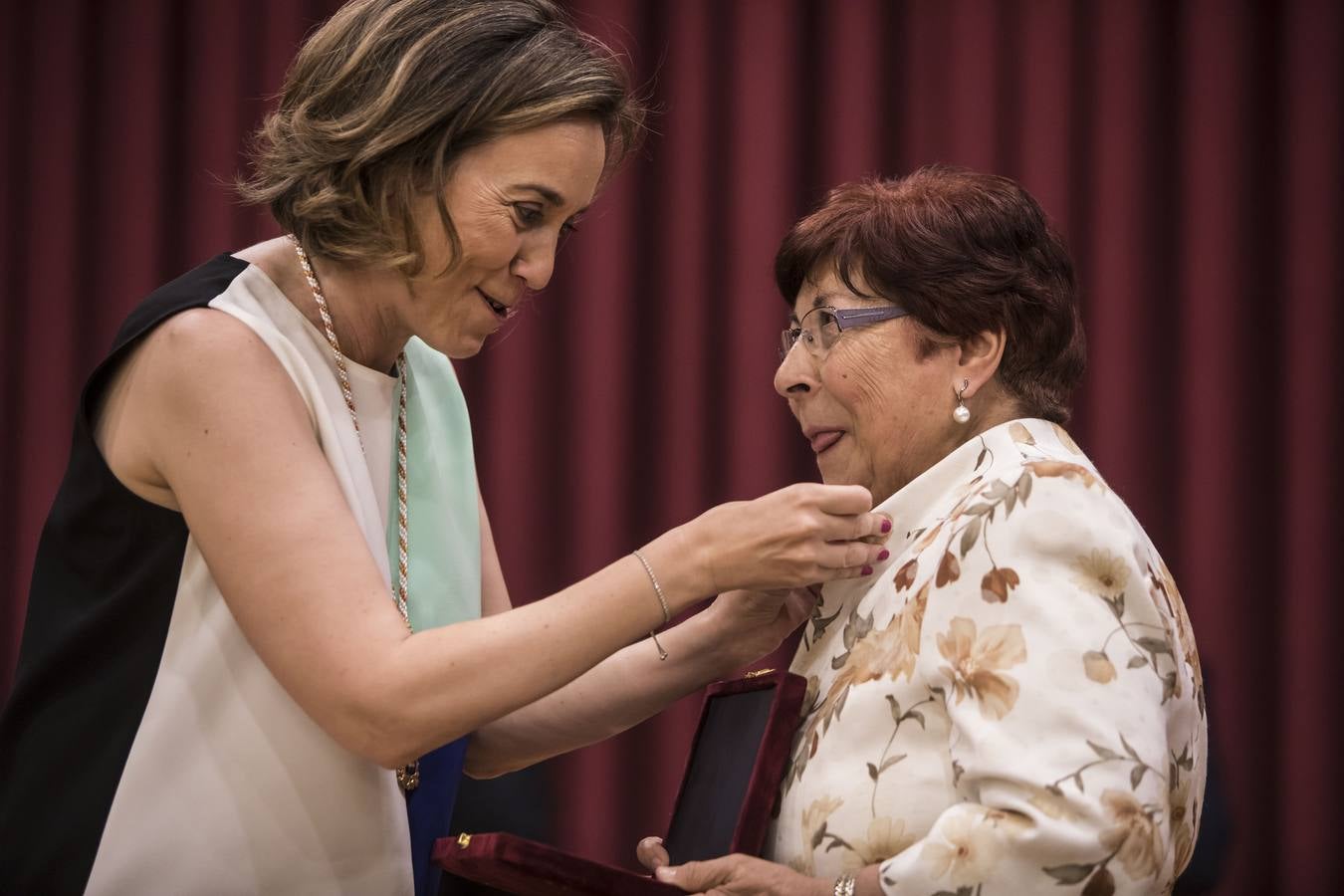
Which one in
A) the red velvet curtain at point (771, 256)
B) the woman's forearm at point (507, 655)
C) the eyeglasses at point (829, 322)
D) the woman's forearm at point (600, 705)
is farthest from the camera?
the red velvet curtain at point (771, 256)

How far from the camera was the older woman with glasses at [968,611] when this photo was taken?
1.46 metres

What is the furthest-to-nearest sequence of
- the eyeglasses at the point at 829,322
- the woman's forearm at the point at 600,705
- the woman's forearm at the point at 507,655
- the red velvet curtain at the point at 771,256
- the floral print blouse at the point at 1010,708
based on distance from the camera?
the red velvet curtain at the point at 771,256 < the woman's forearm at the point at 600,705 < the eyeglasses at the point at 829,322 < the woman's forearm at the point at 507,655 < the floral print blouse at the point at 1010,708

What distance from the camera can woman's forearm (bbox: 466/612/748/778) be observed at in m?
2.15

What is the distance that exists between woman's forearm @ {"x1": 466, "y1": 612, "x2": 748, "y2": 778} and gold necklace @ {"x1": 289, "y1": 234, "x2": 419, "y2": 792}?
31 centimetres

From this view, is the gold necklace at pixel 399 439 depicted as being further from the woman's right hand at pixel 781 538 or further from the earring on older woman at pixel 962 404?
the earring on older woman at pixel 962 404

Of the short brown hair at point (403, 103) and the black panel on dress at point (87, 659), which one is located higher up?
the short brown hair at point (403, 103)

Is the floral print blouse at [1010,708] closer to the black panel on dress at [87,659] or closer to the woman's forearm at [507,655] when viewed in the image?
the woman's forearm at [507,655]

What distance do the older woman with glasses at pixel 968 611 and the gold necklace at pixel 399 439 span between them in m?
0.34

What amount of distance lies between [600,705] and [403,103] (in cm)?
96

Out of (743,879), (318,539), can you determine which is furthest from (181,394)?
(743,879)

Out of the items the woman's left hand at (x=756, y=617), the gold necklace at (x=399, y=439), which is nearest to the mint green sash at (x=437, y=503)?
the gold necklace at (x=399, y=439)

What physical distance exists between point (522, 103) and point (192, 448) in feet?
1.93

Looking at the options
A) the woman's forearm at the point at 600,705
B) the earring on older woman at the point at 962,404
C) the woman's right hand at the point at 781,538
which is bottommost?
the woman's forearm at the point at 600,705

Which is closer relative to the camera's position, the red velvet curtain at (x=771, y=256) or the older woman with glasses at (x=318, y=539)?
the older woman with glasses at (x=318, y=539)
